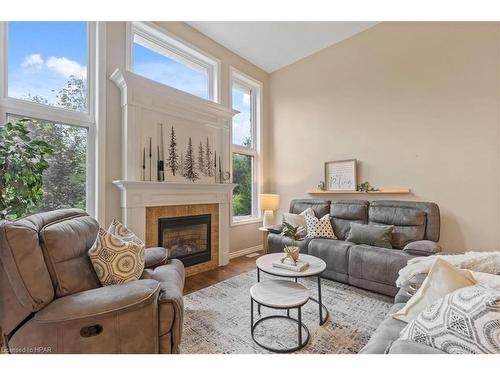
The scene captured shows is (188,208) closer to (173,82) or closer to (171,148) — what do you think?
(171,148)

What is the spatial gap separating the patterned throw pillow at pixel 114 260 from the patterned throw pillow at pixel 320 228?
Answer: 7.64ft

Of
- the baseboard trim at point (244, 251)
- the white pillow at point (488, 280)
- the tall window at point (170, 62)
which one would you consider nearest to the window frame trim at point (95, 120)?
Answer: the tall window at point (170, 62)

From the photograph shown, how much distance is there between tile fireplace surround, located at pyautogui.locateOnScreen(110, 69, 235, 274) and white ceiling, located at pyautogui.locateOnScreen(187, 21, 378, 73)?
1085 millimetres

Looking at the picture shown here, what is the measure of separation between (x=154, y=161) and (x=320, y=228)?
93.9 inches

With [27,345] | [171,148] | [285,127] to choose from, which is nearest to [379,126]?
[285,127]

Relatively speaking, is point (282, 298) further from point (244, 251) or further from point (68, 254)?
point (244, 251)

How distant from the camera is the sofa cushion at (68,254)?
128 cm

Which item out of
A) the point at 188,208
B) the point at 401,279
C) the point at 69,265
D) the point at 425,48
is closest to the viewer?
the point at 69,265

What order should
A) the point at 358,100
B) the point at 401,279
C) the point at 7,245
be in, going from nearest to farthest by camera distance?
the point at 7,245 → the point at 401,279 → the point at 358,100

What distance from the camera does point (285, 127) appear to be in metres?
4.42

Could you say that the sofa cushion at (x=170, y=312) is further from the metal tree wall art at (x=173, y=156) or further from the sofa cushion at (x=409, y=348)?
the metal tree wall art at (x=173, y=156)

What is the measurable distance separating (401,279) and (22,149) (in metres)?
2.81

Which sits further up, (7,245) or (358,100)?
(358,100)

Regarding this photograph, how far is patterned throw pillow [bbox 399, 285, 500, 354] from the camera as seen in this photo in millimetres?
847
